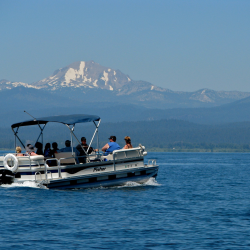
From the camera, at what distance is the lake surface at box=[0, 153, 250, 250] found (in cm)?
1416

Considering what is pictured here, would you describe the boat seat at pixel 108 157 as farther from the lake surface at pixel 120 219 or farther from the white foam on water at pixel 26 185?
the white foam on water at pixel 26 185

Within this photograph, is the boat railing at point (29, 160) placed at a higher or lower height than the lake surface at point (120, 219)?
higher

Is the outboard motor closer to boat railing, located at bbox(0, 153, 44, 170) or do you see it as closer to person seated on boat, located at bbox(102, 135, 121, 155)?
boat railing, located at bbox(0, 153, 44, 170)

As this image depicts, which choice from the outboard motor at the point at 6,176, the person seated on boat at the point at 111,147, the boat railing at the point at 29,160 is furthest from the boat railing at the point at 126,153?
the outboard motor at the point at 6,176

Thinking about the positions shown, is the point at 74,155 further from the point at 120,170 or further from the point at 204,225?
the point at 204,225

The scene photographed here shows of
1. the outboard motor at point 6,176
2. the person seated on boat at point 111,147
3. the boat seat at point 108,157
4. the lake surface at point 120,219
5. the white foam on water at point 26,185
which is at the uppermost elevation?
the person seated on boat at point 111,147

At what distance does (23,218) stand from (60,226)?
200 cm

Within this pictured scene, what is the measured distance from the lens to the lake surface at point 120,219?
14156mm

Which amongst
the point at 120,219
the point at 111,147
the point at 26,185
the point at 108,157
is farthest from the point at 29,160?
the point at 120,219

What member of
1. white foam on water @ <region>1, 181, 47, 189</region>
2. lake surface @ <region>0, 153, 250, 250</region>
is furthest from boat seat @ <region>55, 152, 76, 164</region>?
white foam on water @ <region>1, 181, 47, 189</region>

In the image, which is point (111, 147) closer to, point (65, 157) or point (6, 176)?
point (65, 157)

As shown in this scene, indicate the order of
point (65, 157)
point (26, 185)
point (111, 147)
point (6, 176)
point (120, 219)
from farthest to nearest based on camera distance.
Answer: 1. point (111, 147)
2. point (65, 157)
3. point (6, 176)
4. point (26, 185)
5. point (120, 219)

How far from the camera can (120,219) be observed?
1745 centimetres

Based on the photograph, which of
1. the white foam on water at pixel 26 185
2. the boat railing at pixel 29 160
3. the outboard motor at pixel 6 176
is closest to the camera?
the boat railing at pixel 29 160
